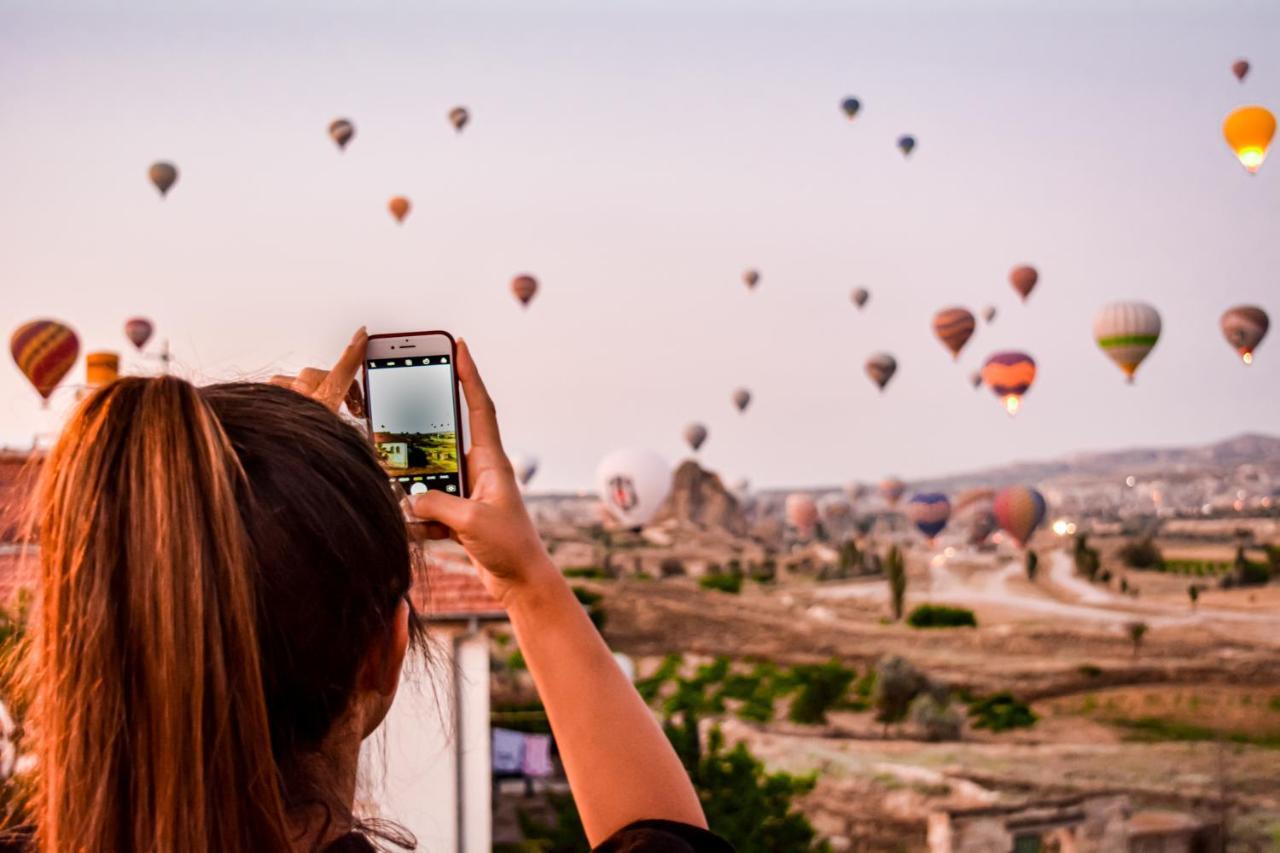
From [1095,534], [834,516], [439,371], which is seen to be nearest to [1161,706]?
[1095,534]

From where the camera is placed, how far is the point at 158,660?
20.1 inches

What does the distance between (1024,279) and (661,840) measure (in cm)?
2598

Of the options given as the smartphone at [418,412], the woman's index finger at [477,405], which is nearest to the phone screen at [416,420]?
the smartphone at [418,412]

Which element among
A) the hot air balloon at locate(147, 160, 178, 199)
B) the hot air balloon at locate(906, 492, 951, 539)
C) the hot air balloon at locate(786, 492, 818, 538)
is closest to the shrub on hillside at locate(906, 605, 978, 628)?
the hot air balloon at locate(906, 492, 951, 539)

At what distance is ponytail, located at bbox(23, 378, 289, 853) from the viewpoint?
1.67 ft

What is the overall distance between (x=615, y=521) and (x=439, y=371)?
20066mm

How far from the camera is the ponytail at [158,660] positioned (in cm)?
51

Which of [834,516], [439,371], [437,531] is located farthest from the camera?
[834,516]

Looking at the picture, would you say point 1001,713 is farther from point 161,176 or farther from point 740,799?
point 161,176

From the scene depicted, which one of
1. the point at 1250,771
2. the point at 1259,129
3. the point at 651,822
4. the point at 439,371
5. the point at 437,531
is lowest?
the point at 1250,771

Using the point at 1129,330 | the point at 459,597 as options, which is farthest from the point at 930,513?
the point at 459,597

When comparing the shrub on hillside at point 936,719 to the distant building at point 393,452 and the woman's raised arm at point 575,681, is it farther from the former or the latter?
the woman's raised arm at point 575,681

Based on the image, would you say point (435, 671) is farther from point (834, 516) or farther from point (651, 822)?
point (834, 516)

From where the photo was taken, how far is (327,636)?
57 centimetres
